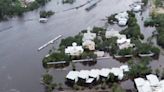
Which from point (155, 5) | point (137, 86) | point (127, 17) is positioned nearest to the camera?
point (137, 86)

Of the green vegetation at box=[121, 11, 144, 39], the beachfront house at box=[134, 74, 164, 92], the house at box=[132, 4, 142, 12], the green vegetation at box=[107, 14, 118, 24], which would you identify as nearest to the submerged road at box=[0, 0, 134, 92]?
the green vegetation at box=[107, 14, 118, 24]

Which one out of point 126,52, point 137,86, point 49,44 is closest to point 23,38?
point 49,44

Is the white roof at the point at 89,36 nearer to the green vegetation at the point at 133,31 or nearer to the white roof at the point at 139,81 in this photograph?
the green vegetation at the point at 133,31

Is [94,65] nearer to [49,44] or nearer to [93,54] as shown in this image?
[93,54]

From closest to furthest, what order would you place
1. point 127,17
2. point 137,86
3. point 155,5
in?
point 137,86, point 127,17, point 155,5

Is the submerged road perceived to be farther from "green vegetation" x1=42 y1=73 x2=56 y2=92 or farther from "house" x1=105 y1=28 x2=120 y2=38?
"house" x1=105 y1=28 x2=120 y2=38

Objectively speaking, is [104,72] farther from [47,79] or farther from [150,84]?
[47,79]

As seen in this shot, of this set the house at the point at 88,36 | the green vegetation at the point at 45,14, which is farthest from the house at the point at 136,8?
the green vegetation at the point at 45,14
